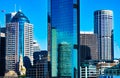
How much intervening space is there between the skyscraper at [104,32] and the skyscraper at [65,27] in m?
25.2

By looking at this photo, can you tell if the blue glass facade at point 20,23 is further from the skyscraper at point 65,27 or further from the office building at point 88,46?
the skyscraper at point 65,27

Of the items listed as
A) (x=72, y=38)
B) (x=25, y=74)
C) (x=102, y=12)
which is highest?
(x=102, y=12)

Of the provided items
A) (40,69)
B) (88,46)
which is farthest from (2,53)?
(88,46)

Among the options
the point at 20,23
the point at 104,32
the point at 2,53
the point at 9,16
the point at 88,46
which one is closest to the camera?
the point at 2,53

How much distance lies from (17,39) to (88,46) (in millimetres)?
14343

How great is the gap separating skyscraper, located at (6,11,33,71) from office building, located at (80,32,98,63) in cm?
1126

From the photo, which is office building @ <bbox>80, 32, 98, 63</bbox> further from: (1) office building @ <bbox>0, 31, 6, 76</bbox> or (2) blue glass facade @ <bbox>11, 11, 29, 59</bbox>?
(1) office building @ <bbox>0, 31, 6, 76</bbox>

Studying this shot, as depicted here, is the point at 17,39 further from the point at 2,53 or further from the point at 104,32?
the point at 104,32

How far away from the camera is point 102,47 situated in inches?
3819

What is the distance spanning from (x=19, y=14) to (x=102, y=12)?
21679mm

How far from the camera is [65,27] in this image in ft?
228

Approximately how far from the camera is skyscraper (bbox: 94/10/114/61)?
318 ft

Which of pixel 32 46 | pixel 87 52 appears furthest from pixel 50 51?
pixel 32 46

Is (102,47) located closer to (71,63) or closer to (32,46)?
(32,46)
